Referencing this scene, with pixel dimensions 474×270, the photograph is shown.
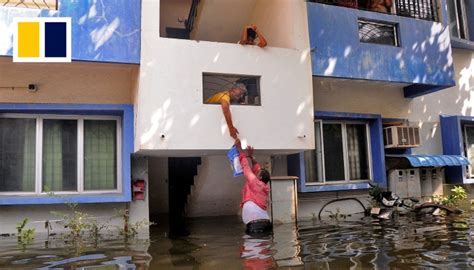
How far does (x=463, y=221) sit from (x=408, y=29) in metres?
4.64

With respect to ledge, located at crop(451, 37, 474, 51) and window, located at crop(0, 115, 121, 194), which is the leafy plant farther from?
window, located at crop(0, 115, 121, 194)

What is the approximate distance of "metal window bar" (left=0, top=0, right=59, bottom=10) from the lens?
7262mm

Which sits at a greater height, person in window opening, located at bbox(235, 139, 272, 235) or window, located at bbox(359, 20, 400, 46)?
window, located at bbox(359, 20, 400, 46)

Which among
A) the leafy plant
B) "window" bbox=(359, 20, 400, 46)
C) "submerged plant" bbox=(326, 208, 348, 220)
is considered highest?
"window" bbox=(359, 20, 400, 46)

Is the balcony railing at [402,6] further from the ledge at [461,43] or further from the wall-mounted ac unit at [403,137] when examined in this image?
the wall-mounted ac unit at [403,137]

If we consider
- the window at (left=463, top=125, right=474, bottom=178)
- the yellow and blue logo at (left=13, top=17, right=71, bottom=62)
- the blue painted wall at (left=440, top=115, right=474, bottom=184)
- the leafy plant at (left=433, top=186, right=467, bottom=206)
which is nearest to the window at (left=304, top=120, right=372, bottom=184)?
the leafy plant at (left=433, top=186, right=467, bottom=206)

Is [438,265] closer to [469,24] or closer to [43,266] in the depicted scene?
[43,266]

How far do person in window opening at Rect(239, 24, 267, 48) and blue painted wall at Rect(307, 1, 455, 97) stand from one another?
48.1 inches

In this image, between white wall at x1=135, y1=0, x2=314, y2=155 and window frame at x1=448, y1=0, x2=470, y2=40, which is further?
window frame at x1=448, y1=0, x2=470, y2=40

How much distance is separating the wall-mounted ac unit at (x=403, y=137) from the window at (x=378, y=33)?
2022 millimetres

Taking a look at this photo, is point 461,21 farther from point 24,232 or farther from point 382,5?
point 24,232

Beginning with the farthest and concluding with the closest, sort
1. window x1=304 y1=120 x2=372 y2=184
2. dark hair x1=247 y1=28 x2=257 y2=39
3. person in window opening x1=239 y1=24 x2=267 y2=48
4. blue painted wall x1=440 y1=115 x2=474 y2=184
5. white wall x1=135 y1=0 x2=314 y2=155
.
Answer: blue painted wall x1=440 y1=115 x2=474 y2=184, window x1=304 y1=120 x2=372 y2=184, dark hair x1=247 y1=28 x2=257 y2=39, person in window opening x1=239 y1=24 x2=267 y2=48, white wall x1=135 y1=0 x2=314 y2=155

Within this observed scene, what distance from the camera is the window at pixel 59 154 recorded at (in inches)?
307

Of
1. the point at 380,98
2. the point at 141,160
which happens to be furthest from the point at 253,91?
the point at 380,98
